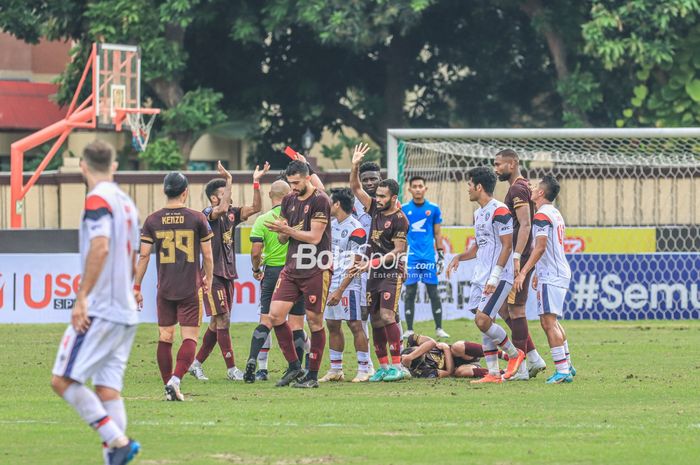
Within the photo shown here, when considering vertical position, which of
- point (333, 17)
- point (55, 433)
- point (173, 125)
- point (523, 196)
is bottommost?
point (55, 433)

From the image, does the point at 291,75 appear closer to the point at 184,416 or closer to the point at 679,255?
the point at 679,255

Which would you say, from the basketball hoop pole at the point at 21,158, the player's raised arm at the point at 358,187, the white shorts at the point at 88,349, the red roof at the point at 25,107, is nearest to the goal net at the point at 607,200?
the player's raised arm at the point at 358,187

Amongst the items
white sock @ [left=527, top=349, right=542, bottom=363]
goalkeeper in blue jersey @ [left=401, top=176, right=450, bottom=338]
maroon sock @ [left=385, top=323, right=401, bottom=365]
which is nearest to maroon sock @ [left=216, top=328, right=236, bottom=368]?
maroon sock @ [left=385, top=323, right=401, bottom=365]

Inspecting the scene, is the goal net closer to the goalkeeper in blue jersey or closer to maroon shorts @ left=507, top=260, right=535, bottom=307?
→ the goalkeeper in blue jersey

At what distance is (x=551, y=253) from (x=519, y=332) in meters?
0.87

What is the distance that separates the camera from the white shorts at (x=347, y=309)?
14.5 meters

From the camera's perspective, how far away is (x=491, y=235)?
14.2m

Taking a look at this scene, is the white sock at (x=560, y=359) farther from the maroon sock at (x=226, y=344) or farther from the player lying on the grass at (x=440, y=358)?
the maroon sock at (x=226, y=344)

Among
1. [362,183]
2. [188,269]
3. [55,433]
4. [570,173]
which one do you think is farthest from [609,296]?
[55,433]

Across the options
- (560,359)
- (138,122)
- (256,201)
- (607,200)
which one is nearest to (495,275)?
(560,359)

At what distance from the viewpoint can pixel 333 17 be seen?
35281mm

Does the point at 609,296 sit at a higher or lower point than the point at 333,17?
lower

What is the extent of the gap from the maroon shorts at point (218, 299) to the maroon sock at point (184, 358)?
71.8 inches

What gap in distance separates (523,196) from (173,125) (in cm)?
2461
